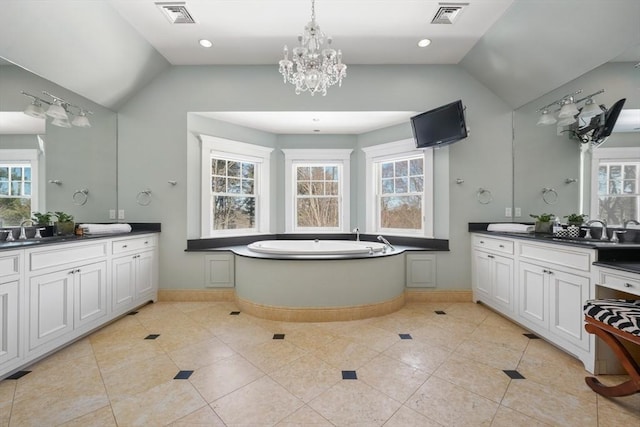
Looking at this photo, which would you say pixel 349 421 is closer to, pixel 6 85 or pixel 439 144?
pixel 439 144

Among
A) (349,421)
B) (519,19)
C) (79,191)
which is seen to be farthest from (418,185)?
(79,191)

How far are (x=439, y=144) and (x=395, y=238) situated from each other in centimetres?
137

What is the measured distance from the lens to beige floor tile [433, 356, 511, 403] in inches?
64.3

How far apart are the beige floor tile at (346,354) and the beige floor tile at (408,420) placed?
1.56ft

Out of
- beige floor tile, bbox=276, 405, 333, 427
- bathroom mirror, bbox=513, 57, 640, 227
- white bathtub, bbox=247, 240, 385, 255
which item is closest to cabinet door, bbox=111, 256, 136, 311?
white bathtub, bbox=247, 240, 385, 255

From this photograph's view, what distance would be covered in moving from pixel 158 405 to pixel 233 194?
2694 mm

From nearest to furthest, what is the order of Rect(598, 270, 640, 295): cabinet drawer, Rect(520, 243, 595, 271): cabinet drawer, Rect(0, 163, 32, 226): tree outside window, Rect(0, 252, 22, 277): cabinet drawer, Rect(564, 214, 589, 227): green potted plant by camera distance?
Rect(598, 270, 640, 295): cabinet drawer, Rect(0, 252, 22, 277): cabinet drawer, Rect(520, 243, 595, 271): cabinet drawer, Rect(0, 163, 32, 226): tree outside window, Rect(564, 214, 589, 227): green potted plant

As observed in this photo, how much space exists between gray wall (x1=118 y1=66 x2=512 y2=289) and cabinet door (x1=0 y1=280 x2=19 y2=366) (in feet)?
4.98

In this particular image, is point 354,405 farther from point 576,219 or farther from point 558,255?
point 576,219

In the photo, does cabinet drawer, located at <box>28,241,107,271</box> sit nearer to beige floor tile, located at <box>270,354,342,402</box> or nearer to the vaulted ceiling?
the vaulted ceiling

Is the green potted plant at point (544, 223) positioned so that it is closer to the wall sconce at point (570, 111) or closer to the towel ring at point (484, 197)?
the towel ring at point (484, 197)

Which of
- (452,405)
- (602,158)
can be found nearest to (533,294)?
(602,158)

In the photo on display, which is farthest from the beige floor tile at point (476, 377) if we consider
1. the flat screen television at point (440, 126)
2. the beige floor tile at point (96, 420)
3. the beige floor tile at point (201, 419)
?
the flat screen television at point (440, 126)

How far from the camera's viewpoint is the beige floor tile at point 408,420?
1.37m
